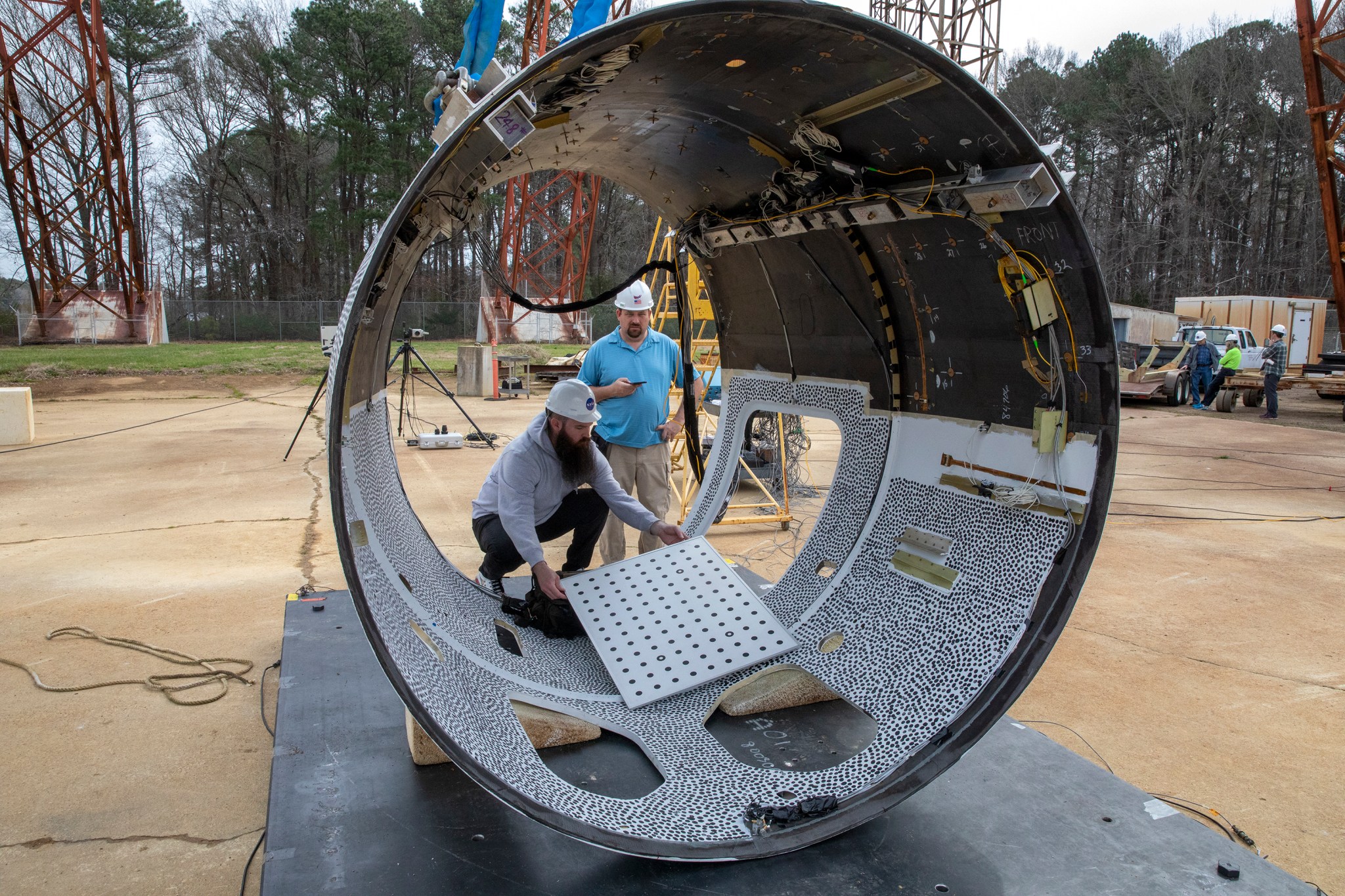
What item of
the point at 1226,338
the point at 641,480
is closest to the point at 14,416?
the point at 641,480

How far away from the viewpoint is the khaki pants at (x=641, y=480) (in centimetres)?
457

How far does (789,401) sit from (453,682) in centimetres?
236

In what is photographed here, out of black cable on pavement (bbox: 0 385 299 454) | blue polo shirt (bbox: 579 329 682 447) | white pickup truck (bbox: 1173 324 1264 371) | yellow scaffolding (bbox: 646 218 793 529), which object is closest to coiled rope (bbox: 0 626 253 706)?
blue polo shirt (bbox: 579 329 682 447)

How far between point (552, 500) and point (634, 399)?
0.88 metres

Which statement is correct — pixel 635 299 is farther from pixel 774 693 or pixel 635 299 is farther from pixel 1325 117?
pixel 1325 117

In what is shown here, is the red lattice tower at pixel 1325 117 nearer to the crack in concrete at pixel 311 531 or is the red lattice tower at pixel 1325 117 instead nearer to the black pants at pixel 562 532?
the black pants at pixel 562 532

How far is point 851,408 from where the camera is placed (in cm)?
368

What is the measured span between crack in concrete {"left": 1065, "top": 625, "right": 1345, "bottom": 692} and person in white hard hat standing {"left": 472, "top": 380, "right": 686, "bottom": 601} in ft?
7.56

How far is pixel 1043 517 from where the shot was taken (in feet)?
8.36

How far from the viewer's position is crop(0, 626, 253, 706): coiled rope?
347cm

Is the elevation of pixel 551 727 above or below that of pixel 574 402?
below

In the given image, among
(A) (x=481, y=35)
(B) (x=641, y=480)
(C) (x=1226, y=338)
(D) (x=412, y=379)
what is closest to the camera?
(A) (x=481, y=35)

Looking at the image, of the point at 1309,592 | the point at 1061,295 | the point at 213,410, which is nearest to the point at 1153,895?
the point at 1061,295

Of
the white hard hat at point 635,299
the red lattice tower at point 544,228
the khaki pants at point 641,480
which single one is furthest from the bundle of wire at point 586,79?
the red lattice tower at point 544,228
